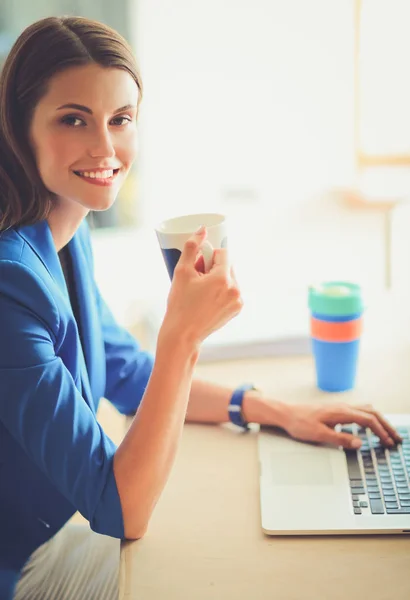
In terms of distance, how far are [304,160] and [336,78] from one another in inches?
14.0

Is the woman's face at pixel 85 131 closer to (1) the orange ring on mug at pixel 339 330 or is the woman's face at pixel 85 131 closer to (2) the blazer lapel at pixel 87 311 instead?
A: (2) the blazer lapel at pixel 87 311

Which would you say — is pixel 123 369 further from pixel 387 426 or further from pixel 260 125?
pixel 260 125

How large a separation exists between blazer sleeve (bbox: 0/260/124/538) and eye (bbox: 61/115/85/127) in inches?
9.1

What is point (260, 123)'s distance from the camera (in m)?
2.95

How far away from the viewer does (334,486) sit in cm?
90

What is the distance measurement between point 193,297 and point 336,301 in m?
0.35

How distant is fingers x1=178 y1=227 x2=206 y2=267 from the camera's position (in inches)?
34.2

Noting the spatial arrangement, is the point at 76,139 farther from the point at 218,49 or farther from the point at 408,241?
the point at 218,49

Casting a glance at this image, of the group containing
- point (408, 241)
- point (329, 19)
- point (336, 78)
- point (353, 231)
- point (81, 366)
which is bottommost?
point (353, 231)

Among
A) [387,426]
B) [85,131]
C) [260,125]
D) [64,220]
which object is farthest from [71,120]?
[260,125]

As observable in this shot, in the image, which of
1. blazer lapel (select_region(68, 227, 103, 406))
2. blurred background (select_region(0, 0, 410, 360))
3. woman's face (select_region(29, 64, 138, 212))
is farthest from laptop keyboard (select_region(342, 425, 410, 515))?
blurred background (select_region(0, 0, 410, 360))

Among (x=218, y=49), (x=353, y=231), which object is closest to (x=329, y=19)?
(x=218, y=49)

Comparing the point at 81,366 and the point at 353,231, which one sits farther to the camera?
the point at 353,231

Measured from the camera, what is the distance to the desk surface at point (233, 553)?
2.41 feet
